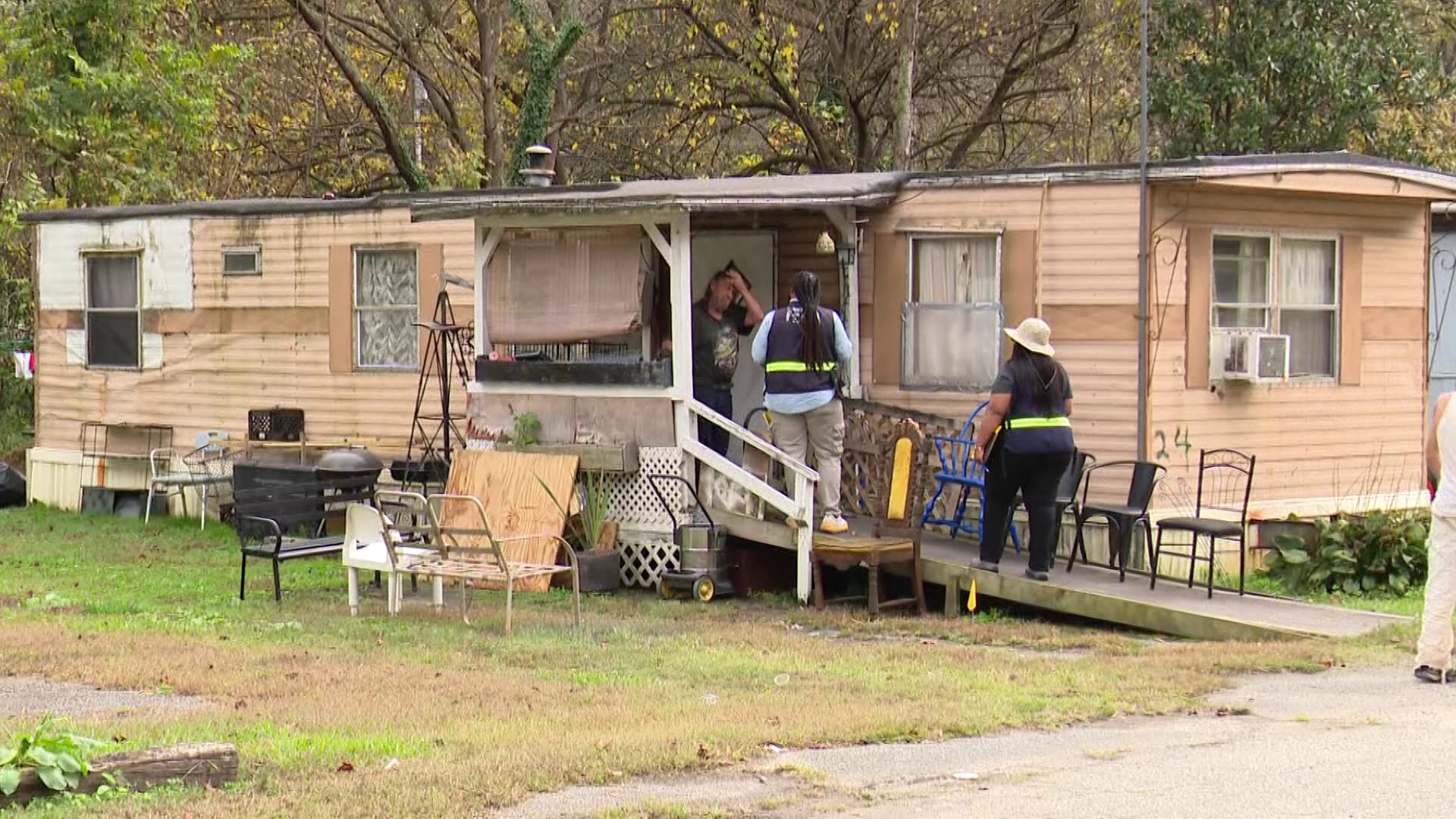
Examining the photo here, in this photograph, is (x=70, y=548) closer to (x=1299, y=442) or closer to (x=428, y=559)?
(x=428, y=559)

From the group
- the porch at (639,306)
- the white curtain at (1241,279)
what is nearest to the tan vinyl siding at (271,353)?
the porch at (639,306)

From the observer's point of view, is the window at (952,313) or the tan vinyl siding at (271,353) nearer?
the window at (952,313)

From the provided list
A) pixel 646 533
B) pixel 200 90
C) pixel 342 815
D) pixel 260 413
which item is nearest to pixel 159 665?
pixel 342 815

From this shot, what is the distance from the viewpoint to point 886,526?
489 inches

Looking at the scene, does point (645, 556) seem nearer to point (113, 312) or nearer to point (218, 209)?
point (218, 209)

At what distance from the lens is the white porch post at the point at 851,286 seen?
1375 centimetres

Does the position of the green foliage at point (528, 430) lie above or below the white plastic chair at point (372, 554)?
above

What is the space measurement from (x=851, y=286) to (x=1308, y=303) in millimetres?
3696

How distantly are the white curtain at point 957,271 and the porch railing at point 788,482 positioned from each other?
1960 mm

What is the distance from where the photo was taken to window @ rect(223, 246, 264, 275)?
17.5 metres

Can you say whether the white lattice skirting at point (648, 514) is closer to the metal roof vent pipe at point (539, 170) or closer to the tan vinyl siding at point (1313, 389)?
the metal roof vent pipe at point (539, 170)

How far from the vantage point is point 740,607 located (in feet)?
41.0

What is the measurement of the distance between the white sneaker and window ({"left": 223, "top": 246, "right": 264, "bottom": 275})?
7666 millimetres

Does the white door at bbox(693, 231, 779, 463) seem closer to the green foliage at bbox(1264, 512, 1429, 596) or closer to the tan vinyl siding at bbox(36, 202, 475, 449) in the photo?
the tan vinyl siding at bbox(36, 202, 475, 449)
